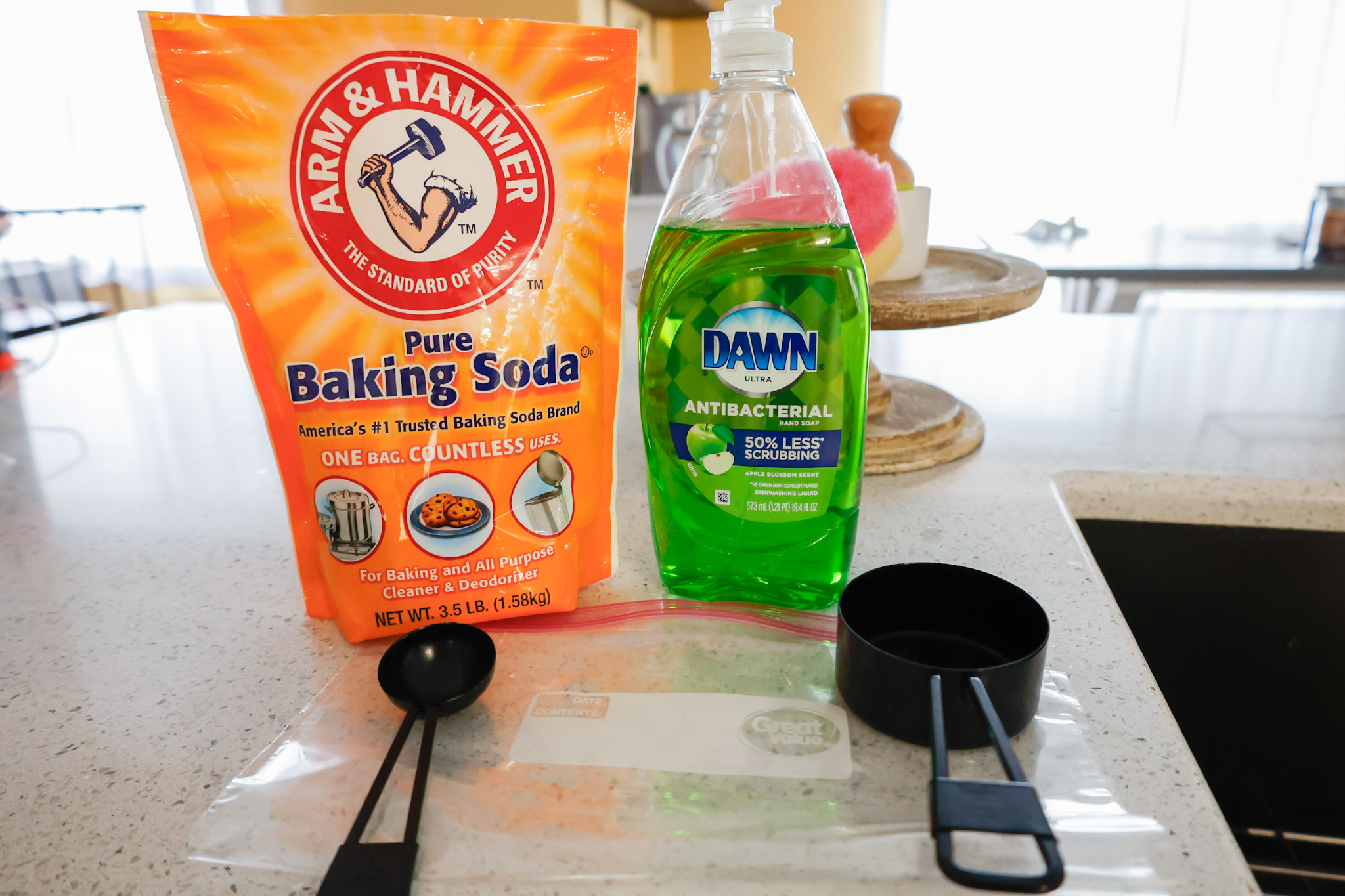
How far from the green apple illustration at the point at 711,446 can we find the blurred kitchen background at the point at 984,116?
92.4 inches

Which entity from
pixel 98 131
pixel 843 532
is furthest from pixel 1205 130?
pixel 98 131

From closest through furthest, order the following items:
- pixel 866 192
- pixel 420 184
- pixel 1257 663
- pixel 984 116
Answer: pixel 420 184, pixel 866 192, pixel 1257 663, pixel 984 116

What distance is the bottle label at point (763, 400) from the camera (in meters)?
0.40

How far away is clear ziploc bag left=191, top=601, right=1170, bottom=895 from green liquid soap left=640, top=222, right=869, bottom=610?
6 centimetres

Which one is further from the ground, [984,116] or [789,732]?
[984,116]

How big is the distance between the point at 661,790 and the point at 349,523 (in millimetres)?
212

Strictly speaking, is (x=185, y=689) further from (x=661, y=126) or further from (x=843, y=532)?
(x=661, y=126)

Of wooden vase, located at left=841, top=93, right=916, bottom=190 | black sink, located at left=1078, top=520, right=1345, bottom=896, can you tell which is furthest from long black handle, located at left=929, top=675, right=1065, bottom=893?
wooden vase, located at left=841, top=93, right=916, bottom=190

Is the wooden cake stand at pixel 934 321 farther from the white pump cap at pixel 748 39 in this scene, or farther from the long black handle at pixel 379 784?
the long black handle at pixel 379 784

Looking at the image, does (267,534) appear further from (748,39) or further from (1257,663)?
(1257,663)

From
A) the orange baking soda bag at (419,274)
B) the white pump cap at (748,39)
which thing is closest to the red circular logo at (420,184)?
the orange baking soda bag at (419,274)

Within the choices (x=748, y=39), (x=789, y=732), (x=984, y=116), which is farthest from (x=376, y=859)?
(x=984, y=116)

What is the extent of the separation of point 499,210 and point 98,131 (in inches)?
167

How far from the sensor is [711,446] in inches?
17.0
